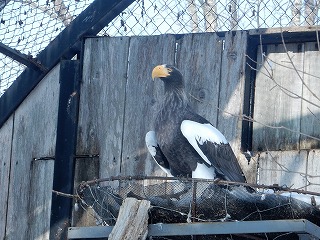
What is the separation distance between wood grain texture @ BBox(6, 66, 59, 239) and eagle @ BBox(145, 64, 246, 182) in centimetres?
81

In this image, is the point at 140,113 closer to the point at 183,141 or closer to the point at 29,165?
the point at 183,141

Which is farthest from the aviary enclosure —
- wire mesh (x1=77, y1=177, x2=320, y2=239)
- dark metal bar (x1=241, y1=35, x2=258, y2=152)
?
wire mesh (x1=77, y1=177, x2=320, y2=239)

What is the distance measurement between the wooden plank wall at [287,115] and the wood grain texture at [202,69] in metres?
0.27

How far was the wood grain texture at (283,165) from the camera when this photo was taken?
6402 mm

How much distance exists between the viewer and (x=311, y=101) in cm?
655

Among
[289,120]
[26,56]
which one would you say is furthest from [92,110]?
[289,120]

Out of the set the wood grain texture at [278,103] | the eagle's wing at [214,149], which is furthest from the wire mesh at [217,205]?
the wood grain texture at [278,103]

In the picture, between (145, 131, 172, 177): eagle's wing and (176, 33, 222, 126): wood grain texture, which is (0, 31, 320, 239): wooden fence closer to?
(176, 33, 222, 126): wood grain texture

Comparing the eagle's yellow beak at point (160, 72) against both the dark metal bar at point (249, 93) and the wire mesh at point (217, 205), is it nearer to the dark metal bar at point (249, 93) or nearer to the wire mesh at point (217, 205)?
the dark metal bar at point (249, 93)

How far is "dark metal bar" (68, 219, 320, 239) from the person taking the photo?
4.86 metres

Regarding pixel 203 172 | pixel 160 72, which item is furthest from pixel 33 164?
pixel 203 172

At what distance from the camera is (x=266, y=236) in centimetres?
534

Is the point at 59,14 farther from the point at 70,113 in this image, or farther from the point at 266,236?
the point at 266,236

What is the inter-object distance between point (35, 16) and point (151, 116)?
1.13 metres
